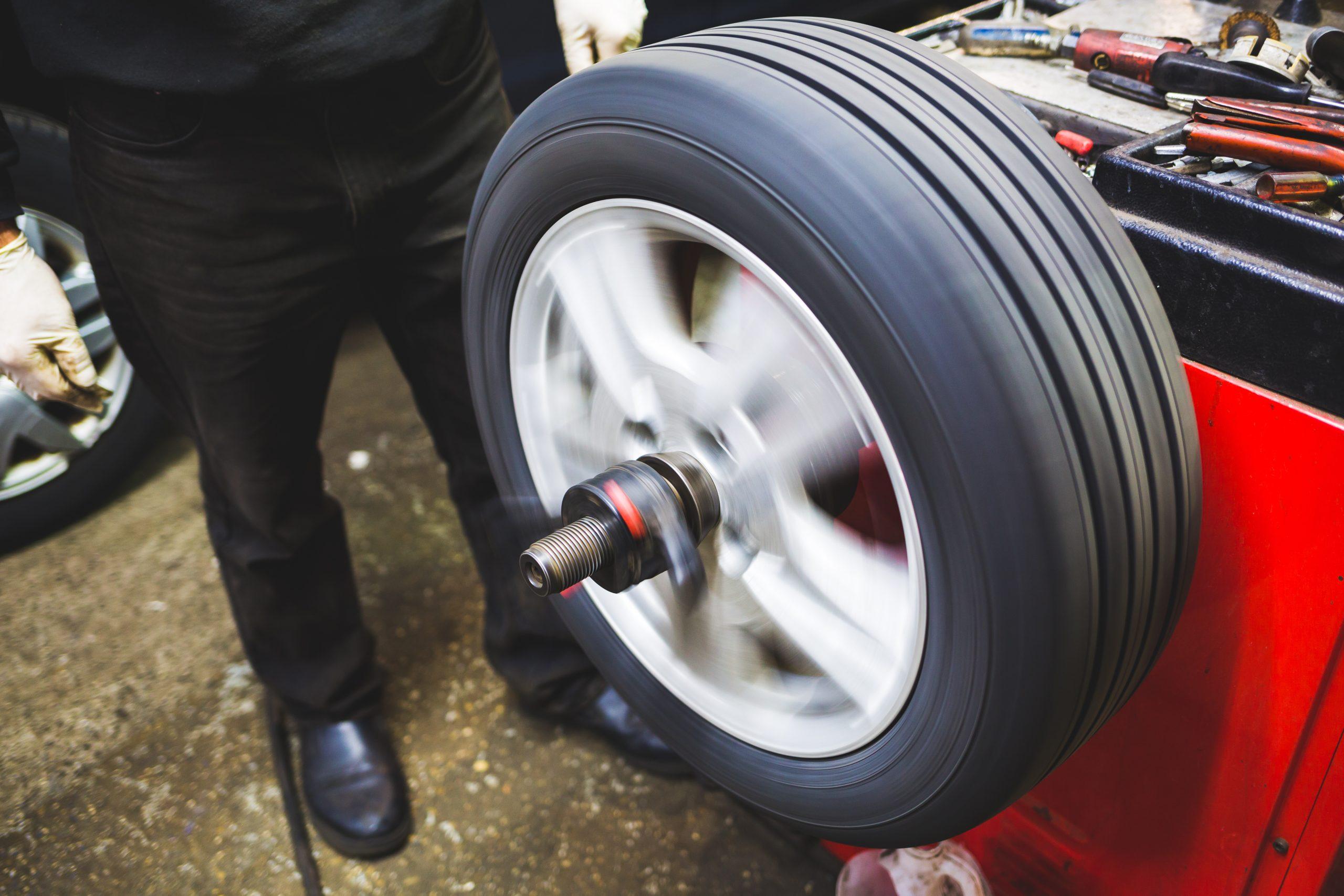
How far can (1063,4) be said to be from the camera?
134 cm

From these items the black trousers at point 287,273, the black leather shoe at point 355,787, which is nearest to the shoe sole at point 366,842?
the black leather shoe at point 355,787

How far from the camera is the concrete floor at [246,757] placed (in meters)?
1.39

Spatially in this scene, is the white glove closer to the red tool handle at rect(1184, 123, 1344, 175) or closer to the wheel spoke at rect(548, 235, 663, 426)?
the wheel spoke at rect(548, 235, 663, 426)

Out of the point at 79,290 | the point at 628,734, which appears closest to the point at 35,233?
the point at 79,290

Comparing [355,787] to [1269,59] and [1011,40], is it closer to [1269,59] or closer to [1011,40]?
[1011,40]

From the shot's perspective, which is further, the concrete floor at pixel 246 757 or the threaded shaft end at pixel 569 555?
the concrete floor at pixel 246 757

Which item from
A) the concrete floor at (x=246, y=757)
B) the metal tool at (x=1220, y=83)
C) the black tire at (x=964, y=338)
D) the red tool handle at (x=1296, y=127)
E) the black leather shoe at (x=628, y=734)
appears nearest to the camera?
the black tire at (x=964, y=338)

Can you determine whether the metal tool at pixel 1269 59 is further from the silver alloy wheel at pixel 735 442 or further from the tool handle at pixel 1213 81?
the silver alloy wheel at pixel 735 442

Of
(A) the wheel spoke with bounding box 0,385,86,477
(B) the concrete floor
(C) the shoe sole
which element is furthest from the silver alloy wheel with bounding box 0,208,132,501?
(C) the shoe sole

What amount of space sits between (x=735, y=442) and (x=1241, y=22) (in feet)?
2.70

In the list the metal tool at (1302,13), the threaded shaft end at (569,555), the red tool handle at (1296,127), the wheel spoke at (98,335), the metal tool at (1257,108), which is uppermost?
the metal tool at (1302,13)

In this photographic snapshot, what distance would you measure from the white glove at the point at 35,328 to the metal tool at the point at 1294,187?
3.86ft

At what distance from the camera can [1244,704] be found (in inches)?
32.0

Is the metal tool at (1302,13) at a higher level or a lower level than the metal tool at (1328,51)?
higher
